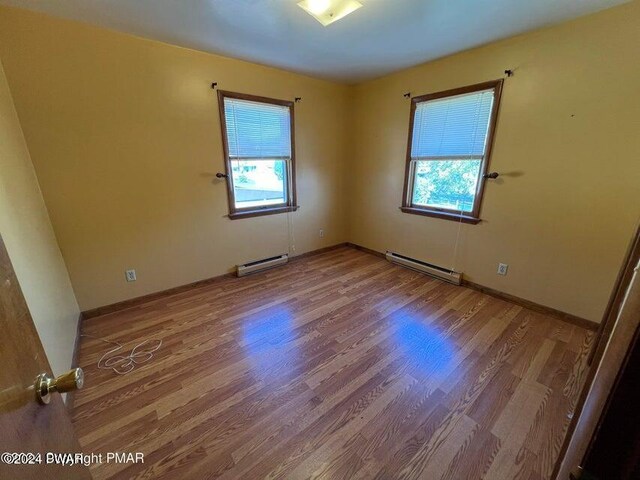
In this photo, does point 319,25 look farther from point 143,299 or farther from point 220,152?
point 143,299

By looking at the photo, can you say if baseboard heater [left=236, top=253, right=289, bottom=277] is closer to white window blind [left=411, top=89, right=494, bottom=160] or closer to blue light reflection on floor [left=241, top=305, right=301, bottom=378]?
blue light reflection on floor [left=241, top=305, right=301, bottom=378]

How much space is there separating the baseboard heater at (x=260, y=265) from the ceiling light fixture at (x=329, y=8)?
101 inches

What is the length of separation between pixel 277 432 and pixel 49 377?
113 centimetres

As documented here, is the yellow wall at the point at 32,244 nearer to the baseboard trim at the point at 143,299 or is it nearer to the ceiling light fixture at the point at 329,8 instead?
the baseboard trim at the point at 143,299

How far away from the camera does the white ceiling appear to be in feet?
5.90

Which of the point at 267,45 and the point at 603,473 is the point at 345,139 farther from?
the point at 603,473

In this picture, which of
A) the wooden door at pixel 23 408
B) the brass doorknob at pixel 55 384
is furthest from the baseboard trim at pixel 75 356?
the brass doorknob at pixel 55 384

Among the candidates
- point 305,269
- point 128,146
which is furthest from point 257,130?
point 305,269

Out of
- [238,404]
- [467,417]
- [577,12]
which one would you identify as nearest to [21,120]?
[238,404]

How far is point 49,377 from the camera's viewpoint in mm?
619

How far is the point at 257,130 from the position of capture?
3.07m

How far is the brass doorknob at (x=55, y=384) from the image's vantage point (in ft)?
1.81

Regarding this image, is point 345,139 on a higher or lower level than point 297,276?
higher

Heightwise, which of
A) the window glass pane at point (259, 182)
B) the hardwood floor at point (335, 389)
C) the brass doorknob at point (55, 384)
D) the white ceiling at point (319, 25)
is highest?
the white ceiling at point (319, 25)
